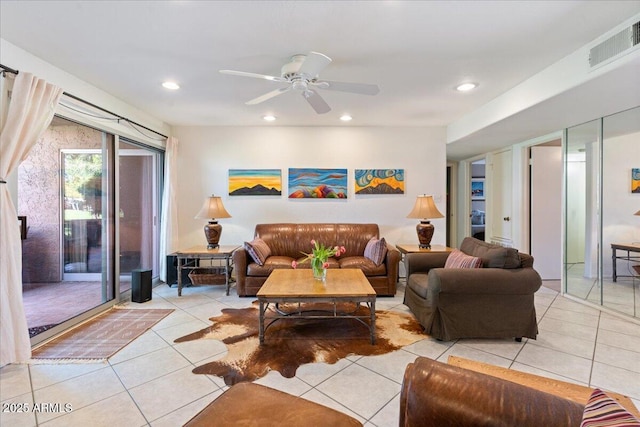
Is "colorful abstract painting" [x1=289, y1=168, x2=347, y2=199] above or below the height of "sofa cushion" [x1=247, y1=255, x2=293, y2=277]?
above

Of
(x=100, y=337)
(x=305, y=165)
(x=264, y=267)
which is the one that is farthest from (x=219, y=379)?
(x=305, y=165)

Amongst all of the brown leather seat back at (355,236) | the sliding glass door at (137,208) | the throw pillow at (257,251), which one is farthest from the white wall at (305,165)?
the throw pillow at (257,251)

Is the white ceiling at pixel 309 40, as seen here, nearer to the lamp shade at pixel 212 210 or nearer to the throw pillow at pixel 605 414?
the lamp shade at pixel 212 210

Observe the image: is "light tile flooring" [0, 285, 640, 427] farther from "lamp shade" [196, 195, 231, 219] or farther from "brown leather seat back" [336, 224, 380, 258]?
"brown leather seat back" [336, 224, 380, 258]

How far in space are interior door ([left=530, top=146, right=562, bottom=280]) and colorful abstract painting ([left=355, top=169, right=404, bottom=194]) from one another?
2.02 meters

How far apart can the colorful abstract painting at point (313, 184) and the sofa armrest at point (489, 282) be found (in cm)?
254

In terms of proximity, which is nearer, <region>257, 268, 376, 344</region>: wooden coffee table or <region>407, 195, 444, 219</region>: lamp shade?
<region>257, 268, 376, 344</region>: wooden coffee table

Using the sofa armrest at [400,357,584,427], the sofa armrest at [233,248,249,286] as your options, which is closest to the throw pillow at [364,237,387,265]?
the sofa armrest at [233,248,249,286]

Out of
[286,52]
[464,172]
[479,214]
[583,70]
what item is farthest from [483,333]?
[479,214]

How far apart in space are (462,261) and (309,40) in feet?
7.80

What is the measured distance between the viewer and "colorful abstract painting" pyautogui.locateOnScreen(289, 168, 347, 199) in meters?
4.77

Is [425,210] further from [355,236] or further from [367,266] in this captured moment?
[367,266]

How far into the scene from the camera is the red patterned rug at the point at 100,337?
2.35m

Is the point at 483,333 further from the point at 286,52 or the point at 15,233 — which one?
the point at 15,233
